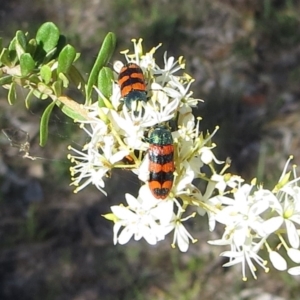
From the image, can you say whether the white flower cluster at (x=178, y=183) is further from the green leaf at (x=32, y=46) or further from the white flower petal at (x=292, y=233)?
the green leaf at (x=32, y=46)

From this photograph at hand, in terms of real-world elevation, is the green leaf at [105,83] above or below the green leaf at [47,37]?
below

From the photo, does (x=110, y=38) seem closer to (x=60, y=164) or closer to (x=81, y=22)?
(x=60, y=164)

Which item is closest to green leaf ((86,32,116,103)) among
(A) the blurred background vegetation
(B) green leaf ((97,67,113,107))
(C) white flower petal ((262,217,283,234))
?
(B) green leaf ((97,67,113,107))

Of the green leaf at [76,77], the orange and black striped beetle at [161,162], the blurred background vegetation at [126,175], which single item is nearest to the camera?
the orange and black striped beetle at [161,162]

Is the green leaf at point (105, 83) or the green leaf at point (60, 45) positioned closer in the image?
the green leaf at point (105, 83)

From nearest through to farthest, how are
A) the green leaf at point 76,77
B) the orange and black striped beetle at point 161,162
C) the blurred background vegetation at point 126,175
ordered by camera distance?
the orange and black striped beetle at point 161,162, the green leaf at point 76,77, the blurred background vegetation at point 126,175

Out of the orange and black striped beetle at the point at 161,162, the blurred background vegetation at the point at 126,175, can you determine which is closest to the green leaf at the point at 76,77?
the orange and black striped beetle at the point at 161,162

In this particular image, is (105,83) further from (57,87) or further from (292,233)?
(292,233)

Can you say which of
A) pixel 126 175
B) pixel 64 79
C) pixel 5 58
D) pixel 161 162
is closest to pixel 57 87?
pixel 64 79
